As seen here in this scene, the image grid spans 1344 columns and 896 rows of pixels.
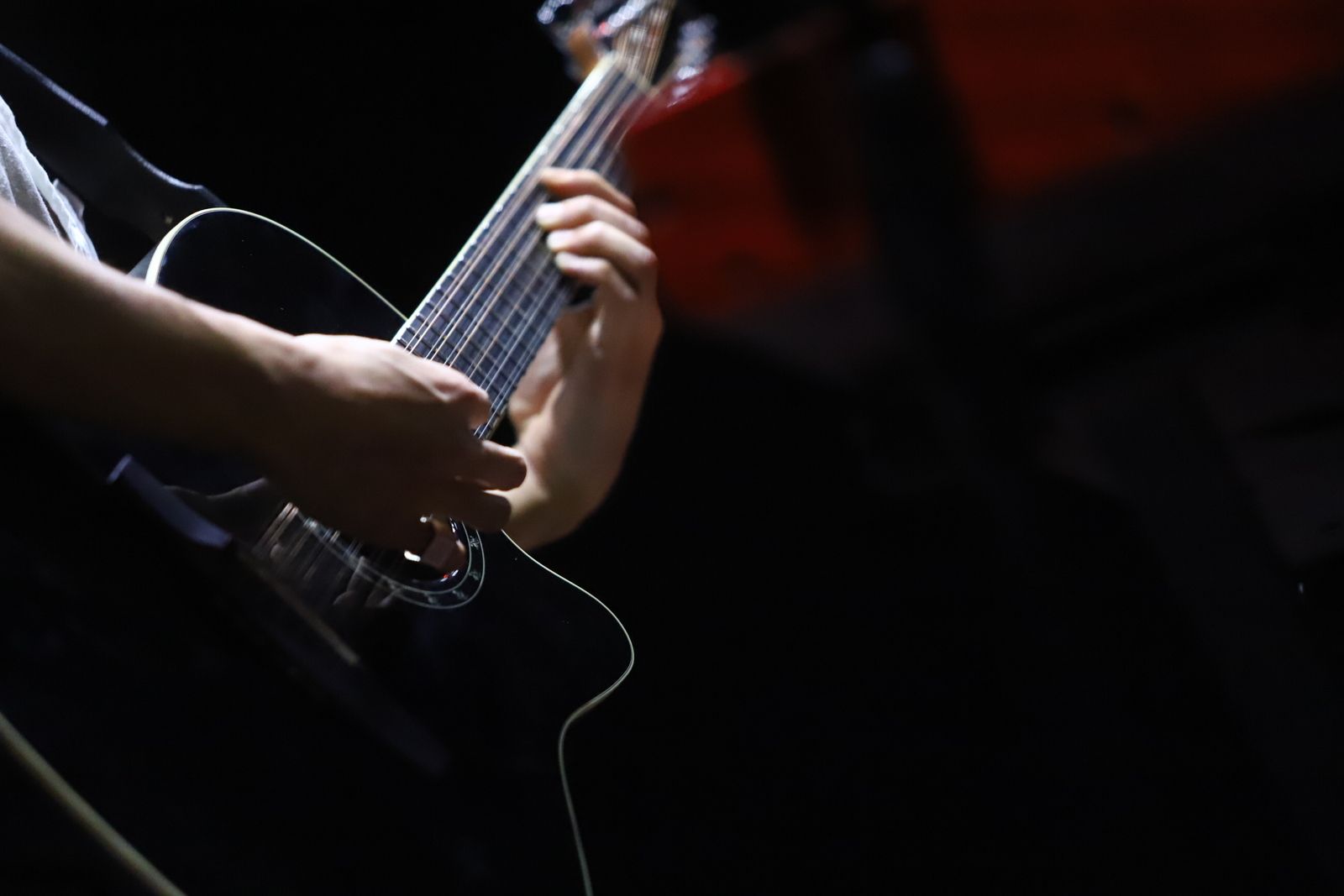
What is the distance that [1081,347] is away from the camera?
40cm

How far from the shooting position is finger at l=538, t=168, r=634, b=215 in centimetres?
115

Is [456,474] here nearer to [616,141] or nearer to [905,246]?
[905,246]

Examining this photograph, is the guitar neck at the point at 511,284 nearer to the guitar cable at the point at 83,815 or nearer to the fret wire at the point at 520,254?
the fret wire at the point at 520,254

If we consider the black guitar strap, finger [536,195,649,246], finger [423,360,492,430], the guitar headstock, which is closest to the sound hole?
finger [423,360,492,430]

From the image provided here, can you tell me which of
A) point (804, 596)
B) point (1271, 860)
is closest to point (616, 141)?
point (804, 596)

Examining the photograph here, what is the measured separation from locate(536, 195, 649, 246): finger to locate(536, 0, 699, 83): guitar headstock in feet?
0.87

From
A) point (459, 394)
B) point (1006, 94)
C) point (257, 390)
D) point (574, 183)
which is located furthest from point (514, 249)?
point (1006, 94)

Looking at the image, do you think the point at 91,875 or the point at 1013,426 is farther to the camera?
the point at 91,875

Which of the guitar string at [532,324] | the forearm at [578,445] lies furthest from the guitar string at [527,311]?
the forearm at [578,445]

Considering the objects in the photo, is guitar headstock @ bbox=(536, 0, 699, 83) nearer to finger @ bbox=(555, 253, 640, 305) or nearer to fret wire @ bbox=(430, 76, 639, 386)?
fret wire @ bbox=(430, 76, 639, 386)

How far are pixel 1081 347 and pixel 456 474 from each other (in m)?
0.47

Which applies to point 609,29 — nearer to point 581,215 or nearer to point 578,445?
point 581,215

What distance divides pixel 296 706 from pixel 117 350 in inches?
9.2

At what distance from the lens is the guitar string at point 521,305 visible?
2.45 ft
